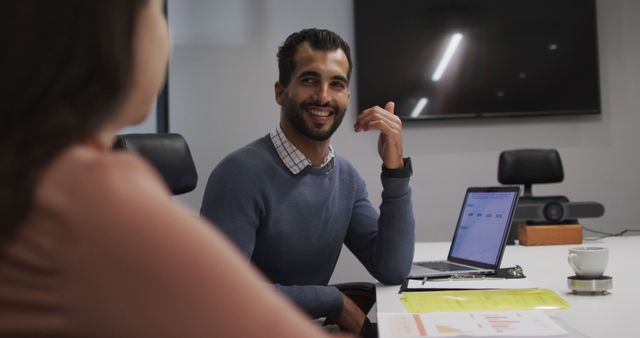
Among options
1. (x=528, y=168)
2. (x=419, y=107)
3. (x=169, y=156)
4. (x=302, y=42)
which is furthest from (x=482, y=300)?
(x=419, y=107)

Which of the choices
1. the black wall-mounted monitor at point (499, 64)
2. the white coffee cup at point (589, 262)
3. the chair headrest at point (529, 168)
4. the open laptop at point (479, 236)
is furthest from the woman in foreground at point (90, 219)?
the black wall-mounted monitor at point (499, 64)

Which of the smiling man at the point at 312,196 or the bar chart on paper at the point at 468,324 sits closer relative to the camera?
the bar chart on paper at the point at 468,324

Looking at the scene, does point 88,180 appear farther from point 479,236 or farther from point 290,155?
point 479,236

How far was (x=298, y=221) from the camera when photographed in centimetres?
185

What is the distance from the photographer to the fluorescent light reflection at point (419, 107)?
436cm

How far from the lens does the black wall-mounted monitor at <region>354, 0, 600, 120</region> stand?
4.34 meters

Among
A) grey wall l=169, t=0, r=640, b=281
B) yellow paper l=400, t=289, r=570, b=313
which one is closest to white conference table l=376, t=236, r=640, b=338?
yellow paper l=400, t=289, r=570, b=313

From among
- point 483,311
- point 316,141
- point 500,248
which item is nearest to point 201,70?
point 316,141

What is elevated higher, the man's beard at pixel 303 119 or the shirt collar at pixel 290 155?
the man's beard at pixel 303 119

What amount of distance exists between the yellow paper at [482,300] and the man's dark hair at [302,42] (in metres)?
0.87

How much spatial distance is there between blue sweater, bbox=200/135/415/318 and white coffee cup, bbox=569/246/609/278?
506 millimetres

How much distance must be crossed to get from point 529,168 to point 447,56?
1173 millimetres

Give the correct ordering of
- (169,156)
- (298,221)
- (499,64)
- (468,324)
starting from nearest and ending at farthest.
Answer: (468,324) → (298,221) → (169,156) → (499,64)

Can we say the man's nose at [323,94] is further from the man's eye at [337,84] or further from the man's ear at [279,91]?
the man's ear at [279,91]
